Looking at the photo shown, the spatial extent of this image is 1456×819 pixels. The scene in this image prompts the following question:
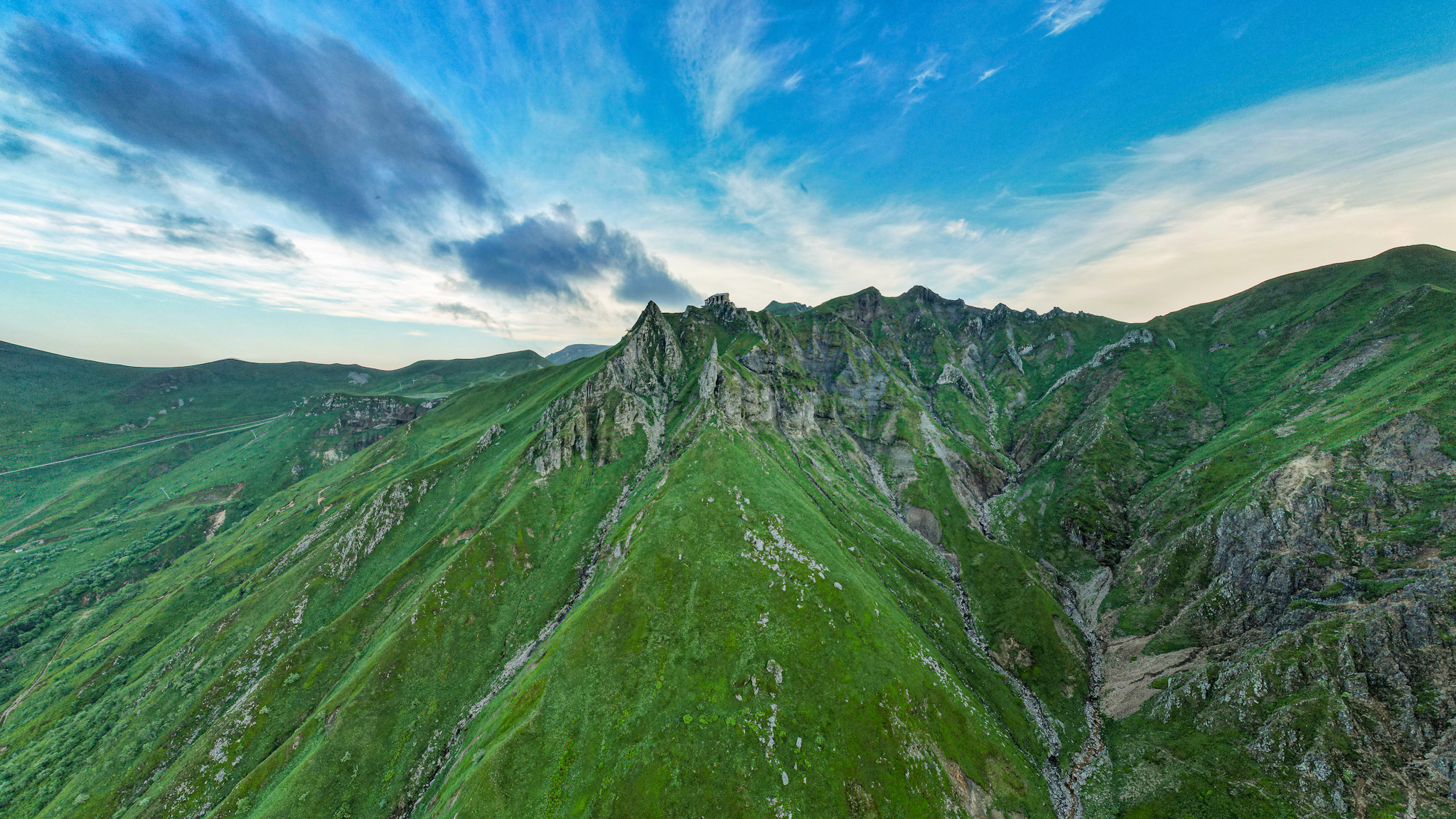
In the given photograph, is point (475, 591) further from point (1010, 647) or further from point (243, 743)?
point (1010, 647)

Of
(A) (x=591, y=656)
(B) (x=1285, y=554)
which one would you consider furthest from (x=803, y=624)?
(B) (x=1285, y=554)

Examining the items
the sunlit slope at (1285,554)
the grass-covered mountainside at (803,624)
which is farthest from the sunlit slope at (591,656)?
the sunlit slope at (1285,554)

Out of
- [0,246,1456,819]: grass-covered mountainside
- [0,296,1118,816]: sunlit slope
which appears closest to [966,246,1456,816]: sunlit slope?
[0,246,1456,819]: grass-covered mountainside

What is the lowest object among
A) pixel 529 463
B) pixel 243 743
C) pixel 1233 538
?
pixel 243 743

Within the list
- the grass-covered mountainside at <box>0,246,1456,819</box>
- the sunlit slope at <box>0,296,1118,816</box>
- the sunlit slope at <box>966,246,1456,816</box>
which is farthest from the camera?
the sunlit slope at <box>0,296,1118,816</box>

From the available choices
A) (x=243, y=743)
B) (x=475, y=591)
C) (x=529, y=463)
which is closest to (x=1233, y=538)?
(x=475, y=591)

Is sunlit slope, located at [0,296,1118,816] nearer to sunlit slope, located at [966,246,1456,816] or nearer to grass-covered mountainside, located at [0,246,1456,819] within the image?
grass-covered mountainside, located at [0,246,1456,819]

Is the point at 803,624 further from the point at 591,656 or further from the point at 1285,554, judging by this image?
the point at 1285,554

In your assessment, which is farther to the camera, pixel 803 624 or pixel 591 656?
pixel 803 624

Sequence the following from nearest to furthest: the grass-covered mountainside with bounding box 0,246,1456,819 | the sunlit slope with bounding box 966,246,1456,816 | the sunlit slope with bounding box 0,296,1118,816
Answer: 1. the sunlit slope with bounding box 966,246,1456,816
2. the grass-covered mountainside with bounding box 0,246,1456,819
3. the sunlit slope with bounding box 0,296,1118,816
